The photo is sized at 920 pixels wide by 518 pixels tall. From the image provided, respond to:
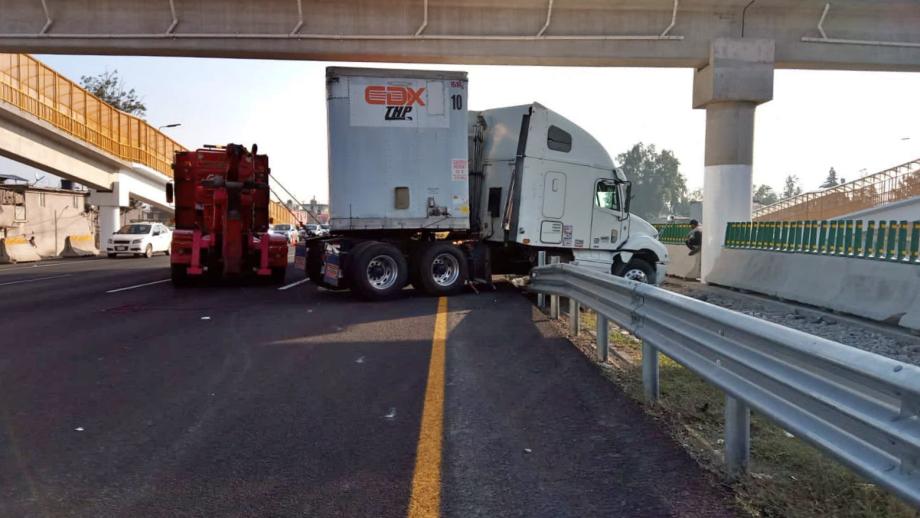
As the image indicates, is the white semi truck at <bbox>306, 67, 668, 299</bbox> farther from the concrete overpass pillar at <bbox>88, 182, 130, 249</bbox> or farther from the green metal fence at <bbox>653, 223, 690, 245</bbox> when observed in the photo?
the concrete overpass pillar at <bbox>88, 182, 130, 249</bbox>

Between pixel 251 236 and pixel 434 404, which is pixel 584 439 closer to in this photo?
pixel 434 404

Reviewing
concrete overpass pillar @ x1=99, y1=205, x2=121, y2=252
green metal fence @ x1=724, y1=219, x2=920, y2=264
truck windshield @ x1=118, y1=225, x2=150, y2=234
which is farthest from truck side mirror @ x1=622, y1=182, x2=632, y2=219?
concrete overpass pillar @ x1=99, y1=205, x2=121, y2=252

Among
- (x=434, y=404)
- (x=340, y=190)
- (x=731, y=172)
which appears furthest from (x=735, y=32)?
(x=434, y=404)

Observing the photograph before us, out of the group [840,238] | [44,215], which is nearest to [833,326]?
[840,238]

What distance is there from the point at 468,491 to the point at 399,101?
31.6 feet

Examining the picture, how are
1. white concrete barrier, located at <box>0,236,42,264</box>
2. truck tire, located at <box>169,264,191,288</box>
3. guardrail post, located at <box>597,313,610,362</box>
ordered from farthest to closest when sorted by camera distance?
white concrete barrier, located at <box>0,236,42,264</box> → truck tire, located at <box>169,264,191,288</box> → guardrail post, located at <box>597,313,610,362</box>

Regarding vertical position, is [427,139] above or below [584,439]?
above

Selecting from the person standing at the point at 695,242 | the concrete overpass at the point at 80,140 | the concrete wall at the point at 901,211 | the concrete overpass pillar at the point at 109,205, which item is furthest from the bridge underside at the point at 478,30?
the concrete overpass pillar at the point at 109,205

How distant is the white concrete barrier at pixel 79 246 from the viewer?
33844 millimetres

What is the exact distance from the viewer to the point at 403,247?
13227 millimetres

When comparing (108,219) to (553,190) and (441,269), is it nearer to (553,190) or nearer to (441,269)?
(441,269)

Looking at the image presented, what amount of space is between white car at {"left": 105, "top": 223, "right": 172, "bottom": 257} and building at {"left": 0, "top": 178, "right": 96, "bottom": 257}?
12.8 feet

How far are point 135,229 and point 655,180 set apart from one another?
10415cm

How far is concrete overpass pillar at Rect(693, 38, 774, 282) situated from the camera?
17.2 m
